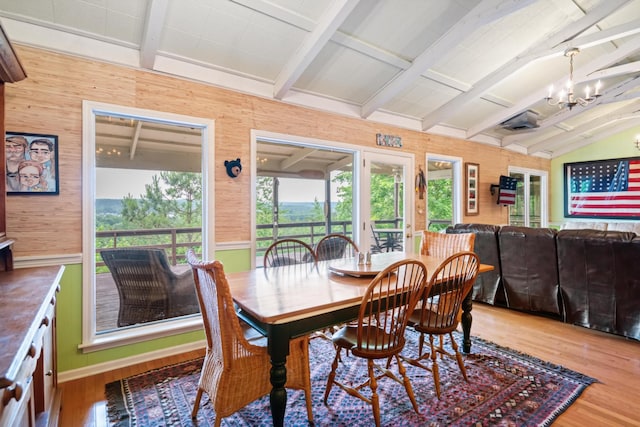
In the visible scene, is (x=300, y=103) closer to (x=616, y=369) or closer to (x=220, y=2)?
(x=220, y=2)

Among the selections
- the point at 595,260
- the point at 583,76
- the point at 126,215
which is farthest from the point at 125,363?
the point at 583,76

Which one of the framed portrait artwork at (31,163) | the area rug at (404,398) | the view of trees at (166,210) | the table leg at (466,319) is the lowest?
the area rug at (404,398)

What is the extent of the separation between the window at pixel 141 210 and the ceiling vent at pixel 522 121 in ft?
15.0

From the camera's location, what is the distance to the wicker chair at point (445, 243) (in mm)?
2742

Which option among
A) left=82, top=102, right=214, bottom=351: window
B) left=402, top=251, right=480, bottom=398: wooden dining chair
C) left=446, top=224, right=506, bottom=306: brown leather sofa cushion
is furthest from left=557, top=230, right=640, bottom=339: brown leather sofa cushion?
left=82, top=102, right=214, bottom=351: window

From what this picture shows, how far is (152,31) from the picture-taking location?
90.5 inches

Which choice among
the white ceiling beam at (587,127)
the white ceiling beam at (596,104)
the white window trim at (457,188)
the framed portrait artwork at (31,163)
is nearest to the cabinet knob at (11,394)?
the framed portrait artwork at (31,163)

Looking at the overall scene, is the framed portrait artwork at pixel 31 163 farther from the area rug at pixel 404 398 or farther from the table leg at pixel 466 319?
the table leg at pixel 466 319

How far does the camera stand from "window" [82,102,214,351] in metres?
2.50

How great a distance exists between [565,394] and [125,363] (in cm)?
321

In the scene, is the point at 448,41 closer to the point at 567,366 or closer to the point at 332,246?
the point at 332,246

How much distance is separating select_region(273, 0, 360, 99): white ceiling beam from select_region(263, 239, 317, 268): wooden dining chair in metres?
1.54

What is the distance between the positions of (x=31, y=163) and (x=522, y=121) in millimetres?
5963

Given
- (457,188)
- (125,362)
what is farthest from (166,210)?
(457,188)
